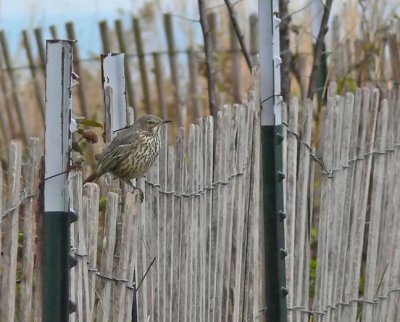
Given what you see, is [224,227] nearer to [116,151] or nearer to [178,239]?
[178,239]

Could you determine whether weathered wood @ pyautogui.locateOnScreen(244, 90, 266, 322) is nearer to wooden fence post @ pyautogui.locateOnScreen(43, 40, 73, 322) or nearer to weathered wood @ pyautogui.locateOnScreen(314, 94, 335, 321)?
weathered wood @ pyautogui.locateOnScreen(314, 94, 335, 321)

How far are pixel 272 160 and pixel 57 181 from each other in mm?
1673

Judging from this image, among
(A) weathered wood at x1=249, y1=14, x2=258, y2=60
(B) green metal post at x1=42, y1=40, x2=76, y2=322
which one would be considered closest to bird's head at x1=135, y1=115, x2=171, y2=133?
(B) green metal post at x1=42, y1=40, x2=76, y2=322

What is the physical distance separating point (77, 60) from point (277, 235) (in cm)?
600

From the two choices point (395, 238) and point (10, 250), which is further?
point (395, 238)

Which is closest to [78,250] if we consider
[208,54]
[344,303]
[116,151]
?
[116,151]

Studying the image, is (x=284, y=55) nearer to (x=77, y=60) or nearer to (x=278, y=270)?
(x=278, y=270)

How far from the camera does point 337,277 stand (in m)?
5.63

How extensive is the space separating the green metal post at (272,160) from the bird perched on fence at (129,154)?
52 centimetres

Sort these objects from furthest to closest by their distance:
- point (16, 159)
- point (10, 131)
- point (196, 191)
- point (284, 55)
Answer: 1. point (10, 131)
2. point (284, 55)
3. point (196, 191)
4. point (16, 159)

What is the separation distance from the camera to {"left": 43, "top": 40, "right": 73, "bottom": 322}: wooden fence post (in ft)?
12.0

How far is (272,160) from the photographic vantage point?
203 inches

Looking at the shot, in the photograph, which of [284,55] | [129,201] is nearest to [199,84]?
[284,55]

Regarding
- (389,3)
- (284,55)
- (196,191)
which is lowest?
(196,191)
